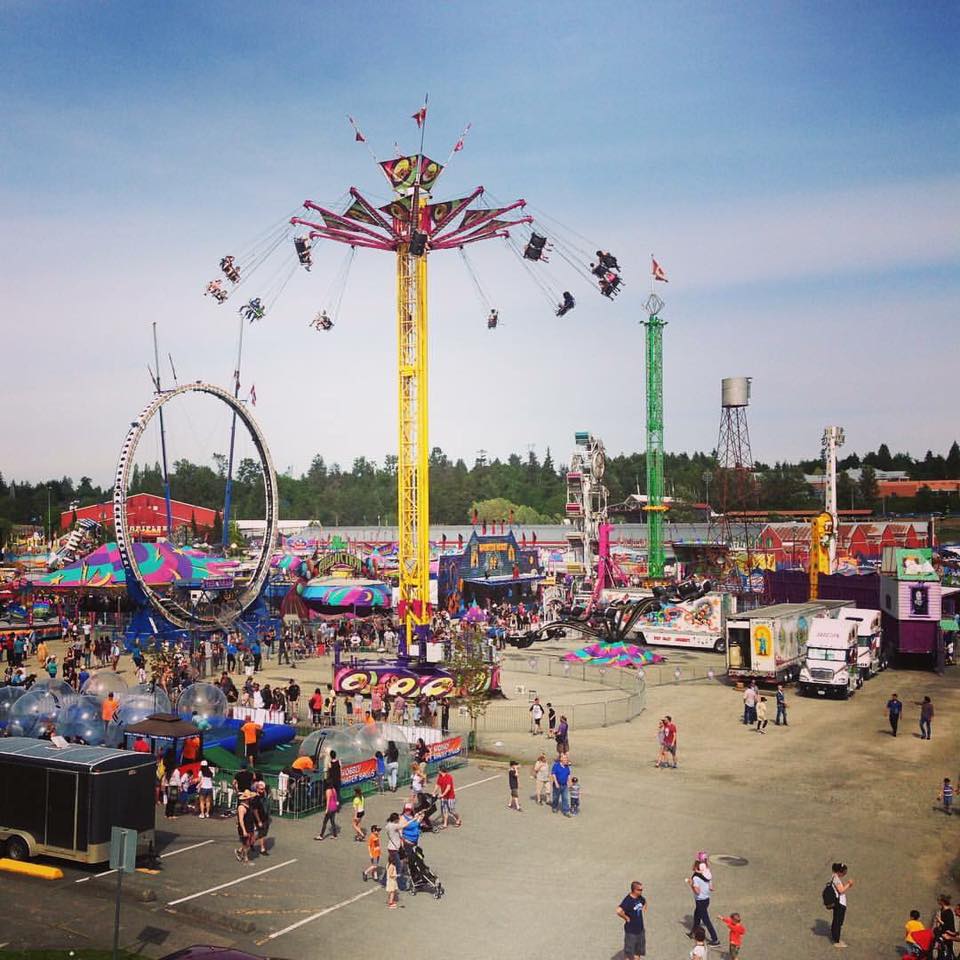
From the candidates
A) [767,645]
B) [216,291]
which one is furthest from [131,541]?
[767,645]

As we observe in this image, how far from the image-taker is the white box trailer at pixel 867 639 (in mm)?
37156

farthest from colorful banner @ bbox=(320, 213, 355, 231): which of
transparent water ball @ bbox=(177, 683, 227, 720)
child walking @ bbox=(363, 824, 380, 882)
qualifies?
child walking @ bbox=(363, 824, 380, 882)

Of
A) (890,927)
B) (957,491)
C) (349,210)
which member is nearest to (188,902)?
(890,927)

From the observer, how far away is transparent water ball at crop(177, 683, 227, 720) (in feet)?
78.7

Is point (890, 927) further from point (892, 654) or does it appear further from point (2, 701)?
Answer: point (892, 654)

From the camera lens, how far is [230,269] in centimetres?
4372

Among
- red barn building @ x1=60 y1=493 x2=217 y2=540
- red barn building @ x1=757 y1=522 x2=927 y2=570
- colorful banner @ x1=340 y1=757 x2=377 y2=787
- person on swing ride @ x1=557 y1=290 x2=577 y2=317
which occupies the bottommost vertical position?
colorful banner @ x1=340 y1=757 x2=377 y2=787

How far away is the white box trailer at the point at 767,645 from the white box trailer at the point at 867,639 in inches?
70.1

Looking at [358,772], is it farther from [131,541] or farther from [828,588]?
[828,588]

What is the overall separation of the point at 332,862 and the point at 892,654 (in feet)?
107

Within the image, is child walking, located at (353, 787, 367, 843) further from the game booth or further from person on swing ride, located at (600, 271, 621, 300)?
the game booth

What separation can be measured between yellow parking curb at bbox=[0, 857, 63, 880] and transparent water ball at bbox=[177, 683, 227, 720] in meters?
8.15

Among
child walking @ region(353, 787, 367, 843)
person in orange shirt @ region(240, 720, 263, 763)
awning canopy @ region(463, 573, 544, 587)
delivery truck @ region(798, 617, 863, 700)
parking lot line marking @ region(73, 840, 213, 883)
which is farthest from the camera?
awning canopy @ region(463, 573, 544, 587)

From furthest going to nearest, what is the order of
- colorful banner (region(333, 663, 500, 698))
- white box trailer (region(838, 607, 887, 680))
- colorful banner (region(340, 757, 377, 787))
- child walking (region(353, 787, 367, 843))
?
white box trailer (region(838, 607, 887, 680)) → colorful banner (region(333, 663, 500, 698)) → colorful banner (region(340, 757, 377, 787)) → child walking (region(353, 787, 367, 843))
